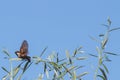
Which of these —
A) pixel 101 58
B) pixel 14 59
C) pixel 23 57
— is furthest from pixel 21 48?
pixel 101 58

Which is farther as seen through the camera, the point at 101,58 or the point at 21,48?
the point at 101,58

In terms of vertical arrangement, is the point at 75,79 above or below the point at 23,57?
below

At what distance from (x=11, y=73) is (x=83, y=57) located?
0.65 meters

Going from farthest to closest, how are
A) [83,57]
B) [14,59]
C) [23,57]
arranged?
[83,57] → [14,59] → [23,57]

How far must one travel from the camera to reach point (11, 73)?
282cm

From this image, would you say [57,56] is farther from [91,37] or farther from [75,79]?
[75,79]

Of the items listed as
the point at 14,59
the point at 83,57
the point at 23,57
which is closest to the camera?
the point at 23,57

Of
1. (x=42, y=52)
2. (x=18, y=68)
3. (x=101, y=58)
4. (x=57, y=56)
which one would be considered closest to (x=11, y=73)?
(x=18, y=68)

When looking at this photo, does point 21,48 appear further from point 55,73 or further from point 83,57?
point 83,57

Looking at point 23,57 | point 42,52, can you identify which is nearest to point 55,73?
point 42,52

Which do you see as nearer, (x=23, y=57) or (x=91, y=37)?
(x=23, y=57)

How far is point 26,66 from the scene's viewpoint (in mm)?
2809

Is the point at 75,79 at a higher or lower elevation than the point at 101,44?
lower

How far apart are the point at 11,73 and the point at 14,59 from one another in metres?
0.12
